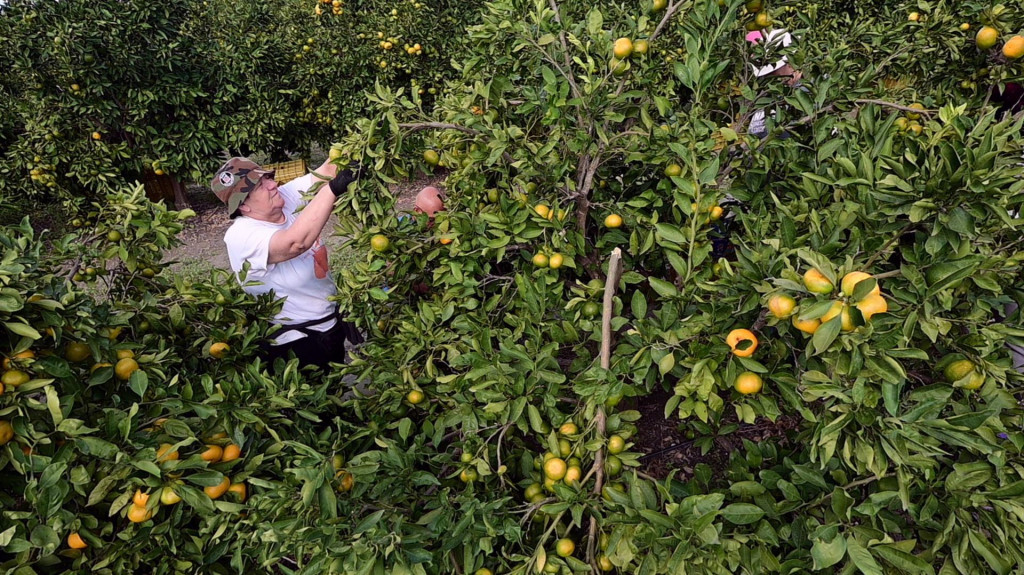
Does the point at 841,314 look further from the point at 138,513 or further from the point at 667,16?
the point at 138,513

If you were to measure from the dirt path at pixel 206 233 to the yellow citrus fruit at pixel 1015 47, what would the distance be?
4284 mm

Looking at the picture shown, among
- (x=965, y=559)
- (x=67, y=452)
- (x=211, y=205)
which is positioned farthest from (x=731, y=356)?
(x=211, y=205)

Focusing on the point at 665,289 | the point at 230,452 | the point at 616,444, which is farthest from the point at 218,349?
the point at 665,289

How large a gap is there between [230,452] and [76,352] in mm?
423

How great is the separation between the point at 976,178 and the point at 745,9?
3.08 feet

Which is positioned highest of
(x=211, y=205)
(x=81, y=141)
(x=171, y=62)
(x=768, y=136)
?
(x=768, y=136)

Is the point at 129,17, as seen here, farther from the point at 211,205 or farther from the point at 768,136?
the point at 768,136

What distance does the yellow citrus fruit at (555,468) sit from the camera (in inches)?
49.1

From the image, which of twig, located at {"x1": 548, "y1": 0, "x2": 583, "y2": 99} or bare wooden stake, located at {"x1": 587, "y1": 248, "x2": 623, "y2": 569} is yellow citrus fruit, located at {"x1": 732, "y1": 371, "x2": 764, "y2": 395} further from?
twig, located at {"x1": 548, "y1": 0, "x2": 583, "y2": 99}

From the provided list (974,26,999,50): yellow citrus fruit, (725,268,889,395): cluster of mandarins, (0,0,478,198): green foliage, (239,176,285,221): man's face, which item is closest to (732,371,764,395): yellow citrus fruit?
(725,268,889,395): cluster of mandarins

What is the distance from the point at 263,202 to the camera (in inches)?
93.5

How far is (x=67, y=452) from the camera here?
1.06 m

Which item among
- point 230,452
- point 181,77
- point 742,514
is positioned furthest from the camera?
point 181,77

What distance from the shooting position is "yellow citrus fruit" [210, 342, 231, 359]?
1607 mm
